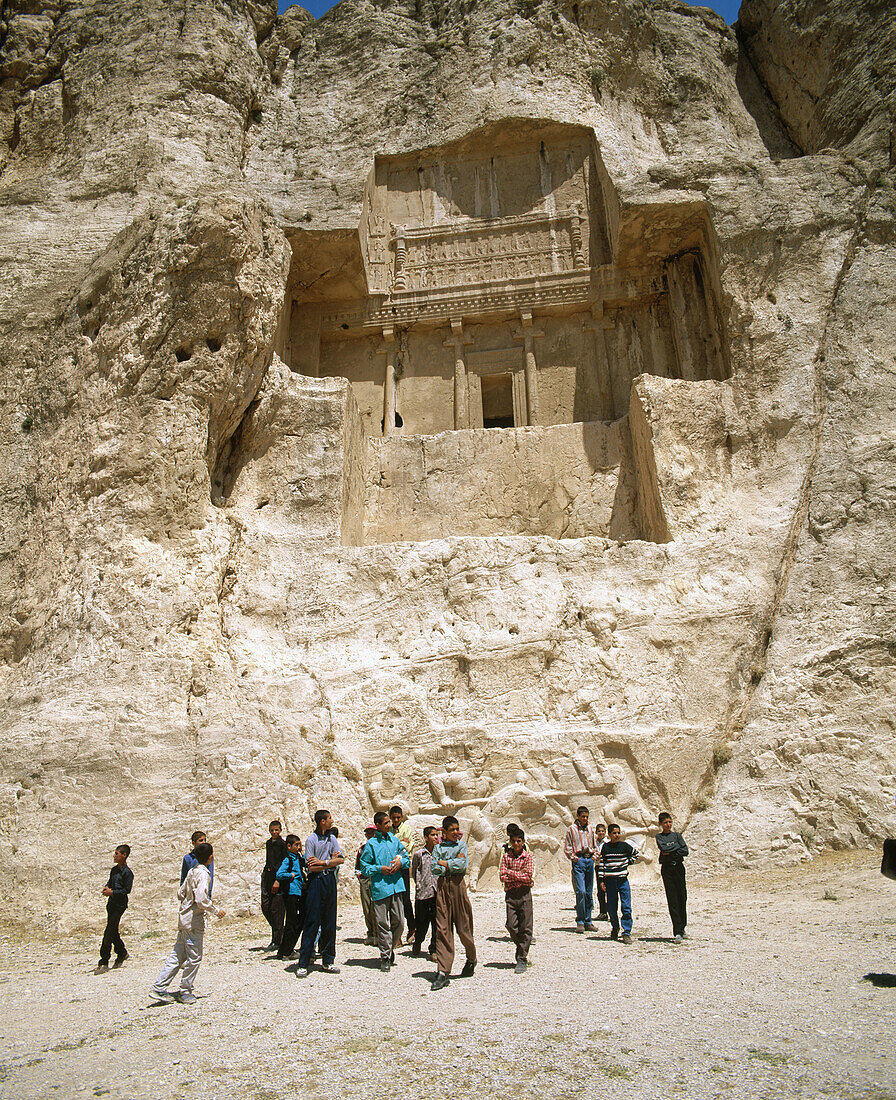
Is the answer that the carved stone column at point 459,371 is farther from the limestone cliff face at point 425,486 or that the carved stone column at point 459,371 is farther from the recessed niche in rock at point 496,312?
the limestone cliff face at point 425,486

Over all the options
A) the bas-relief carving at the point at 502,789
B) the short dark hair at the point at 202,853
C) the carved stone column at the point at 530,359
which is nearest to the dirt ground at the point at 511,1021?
the short dark hair at the point at 202,853

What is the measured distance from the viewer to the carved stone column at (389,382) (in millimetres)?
14913

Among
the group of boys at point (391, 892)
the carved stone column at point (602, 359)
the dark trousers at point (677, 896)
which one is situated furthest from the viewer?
the carved stone column at point (602, 359)

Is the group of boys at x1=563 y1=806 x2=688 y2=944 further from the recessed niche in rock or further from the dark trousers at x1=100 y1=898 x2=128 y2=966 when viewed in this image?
the recessed niche in rock

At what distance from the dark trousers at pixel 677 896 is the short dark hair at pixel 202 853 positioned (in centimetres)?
335

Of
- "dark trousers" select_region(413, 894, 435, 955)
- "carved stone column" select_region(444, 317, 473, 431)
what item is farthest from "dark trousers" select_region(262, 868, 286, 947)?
"carved stone column" select_region(444, 317, 473, 431)

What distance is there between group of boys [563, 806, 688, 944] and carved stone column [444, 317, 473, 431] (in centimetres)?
832

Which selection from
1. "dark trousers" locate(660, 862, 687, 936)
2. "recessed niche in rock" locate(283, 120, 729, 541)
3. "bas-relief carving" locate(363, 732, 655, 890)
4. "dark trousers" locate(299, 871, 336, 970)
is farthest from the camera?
"recessed niche in rock" locate(283, 120, 729, 541)

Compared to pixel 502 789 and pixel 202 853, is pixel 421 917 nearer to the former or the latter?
pixel 202 853

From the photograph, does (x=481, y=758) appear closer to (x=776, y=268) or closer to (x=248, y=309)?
(x=248, y=309)

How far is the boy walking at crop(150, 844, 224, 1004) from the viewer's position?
5.52m

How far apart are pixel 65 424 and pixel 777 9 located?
15018 mm

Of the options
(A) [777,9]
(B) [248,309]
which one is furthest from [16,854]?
(A) [777,9]

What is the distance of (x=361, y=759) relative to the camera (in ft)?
31.9
